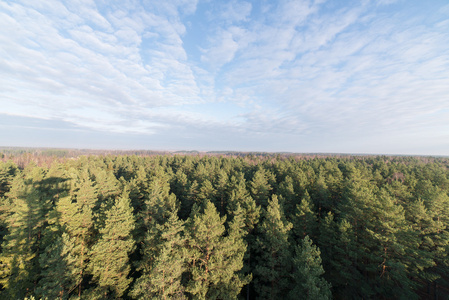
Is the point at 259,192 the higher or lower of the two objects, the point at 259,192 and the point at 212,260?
the higher

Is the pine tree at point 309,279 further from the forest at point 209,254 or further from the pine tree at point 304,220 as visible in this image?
the pine tree at point 304,220

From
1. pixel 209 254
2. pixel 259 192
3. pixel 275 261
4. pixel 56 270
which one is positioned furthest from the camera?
pixel 259 192

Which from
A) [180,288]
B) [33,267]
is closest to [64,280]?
[33,267]

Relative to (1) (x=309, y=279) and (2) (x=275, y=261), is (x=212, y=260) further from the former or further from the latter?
(1) (x=309, y=279)

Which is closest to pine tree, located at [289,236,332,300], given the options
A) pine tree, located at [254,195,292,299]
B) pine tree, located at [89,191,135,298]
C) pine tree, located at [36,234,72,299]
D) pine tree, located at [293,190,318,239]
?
pine tree, located at [254,195,292,299]

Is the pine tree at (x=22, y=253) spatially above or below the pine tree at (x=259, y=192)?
below

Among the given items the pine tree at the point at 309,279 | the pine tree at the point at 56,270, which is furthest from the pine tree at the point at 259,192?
the pine tree at the point at 56,270

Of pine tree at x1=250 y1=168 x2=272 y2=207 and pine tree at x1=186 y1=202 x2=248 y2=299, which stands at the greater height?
pine tree at x1=250 y1=168 x2=272 y2=207

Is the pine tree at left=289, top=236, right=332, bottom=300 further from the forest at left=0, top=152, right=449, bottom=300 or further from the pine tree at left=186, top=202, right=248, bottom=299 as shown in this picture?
the pine tree at left=186, top=202, right=248, bottom=299

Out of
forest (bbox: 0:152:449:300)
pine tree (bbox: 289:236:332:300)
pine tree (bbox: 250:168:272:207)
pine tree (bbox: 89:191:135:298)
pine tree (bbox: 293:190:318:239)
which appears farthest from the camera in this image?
pine tree (bbox: 250:168:272:207)

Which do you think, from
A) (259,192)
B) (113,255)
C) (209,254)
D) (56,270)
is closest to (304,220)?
(259,192)

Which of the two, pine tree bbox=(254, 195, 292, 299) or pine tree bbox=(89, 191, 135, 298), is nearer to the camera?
pine tree bbox=(89, 191, 135, 298)
